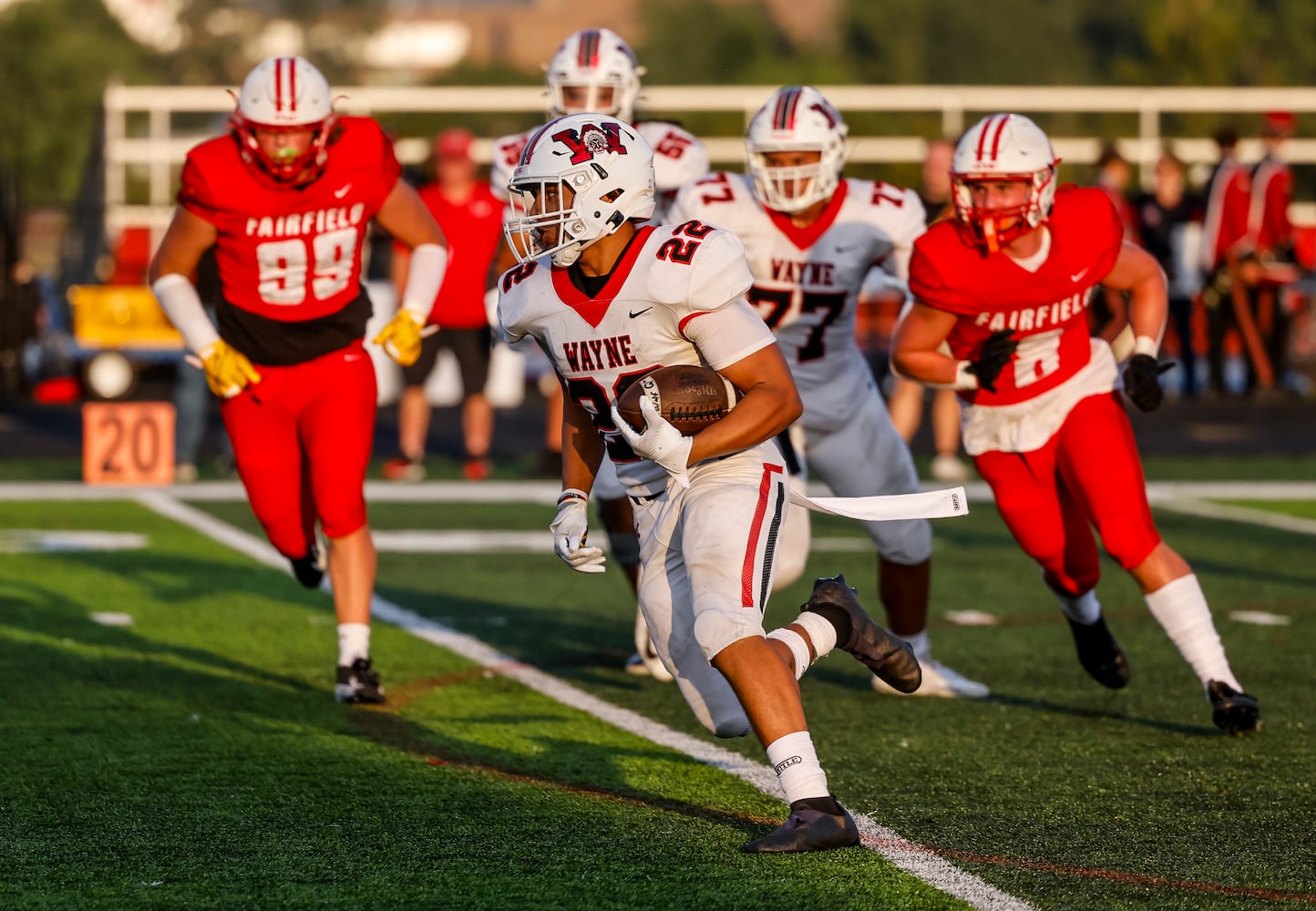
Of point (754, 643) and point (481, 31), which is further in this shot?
Result: point (481, 31)

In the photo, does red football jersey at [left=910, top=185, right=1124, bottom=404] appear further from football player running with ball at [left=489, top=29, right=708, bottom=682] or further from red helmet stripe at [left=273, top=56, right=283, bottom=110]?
red helmet stripe at [left=273, top=56, right=283, bottom=110]

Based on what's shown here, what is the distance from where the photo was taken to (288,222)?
5637mm

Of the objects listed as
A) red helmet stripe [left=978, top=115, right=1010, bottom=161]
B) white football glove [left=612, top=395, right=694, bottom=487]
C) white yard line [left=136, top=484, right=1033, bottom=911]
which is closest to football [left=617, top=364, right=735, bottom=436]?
white football glove [left=612, top=395, right=694, bottom=487]

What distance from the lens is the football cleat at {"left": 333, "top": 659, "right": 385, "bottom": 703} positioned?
18.3ft

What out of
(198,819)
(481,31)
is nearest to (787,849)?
(198,819)

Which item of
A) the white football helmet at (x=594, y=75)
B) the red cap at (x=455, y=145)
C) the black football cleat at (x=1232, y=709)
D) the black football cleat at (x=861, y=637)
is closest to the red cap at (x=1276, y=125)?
the red cap at (x=455, y=145)

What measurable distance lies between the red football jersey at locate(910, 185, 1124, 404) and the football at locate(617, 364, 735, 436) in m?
1.34

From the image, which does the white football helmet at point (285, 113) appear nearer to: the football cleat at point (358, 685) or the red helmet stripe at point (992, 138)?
the football cleat at point (358, 685)

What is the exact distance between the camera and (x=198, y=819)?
4.27 m

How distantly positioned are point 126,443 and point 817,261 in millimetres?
2982

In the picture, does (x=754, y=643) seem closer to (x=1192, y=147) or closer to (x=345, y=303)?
(x=345, y=303)

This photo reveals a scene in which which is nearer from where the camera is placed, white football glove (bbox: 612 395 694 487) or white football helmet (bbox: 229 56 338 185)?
white football glove (bbox: 612 395 694 487)

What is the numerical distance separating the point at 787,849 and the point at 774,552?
0.66m

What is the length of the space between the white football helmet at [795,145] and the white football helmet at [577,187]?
4.50 feet
